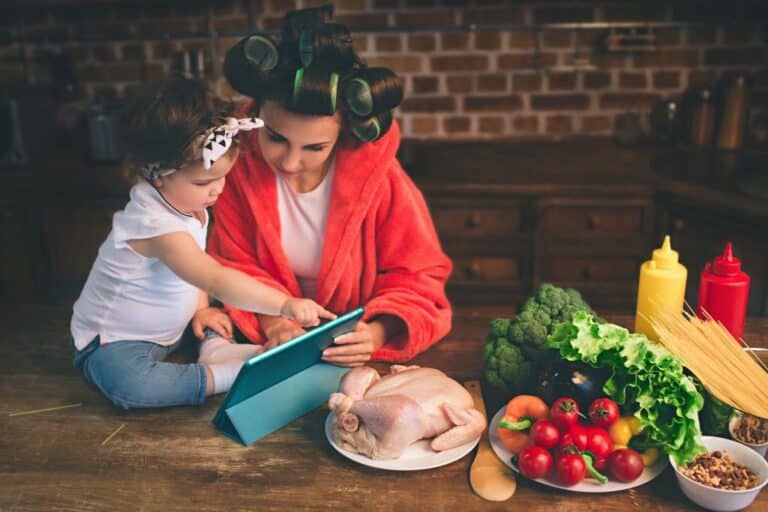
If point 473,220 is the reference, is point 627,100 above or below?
above

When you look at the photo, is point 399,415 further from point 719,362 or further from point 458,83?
point 458,83

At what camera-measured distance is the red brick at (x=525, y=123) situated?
3082 mm

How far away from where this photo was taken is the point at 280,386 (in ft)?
4.01

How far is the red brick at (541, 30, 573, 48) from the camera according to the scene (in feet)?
9.76

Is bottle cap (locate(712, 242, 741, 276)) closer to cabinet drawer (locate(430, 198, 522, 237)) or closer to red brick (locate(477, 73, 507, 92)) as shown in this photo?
cabinet drawer (locate(430, 198, 522, 237))

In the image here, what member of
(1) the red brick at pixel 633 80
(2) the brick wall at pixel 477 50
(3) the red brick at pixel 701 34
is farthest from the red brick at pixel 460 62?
(3) the red brick at pixel 701 34

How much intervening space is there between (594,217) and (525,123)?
63cm

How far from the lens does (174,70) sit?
3.12 metres

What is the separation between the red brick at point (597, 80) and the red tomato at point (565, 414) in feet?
7.23

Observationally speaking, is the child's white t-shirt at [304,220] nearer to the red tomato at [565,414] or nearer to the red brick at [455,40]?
the red tomato at [565,414]

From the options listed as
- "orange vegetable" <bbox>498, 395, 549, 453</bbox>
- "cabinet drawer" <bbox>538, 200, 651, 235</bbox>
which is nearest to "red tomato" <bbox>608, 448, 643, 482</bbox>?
"orange vegetable" <bbox>498, 395, 549, 453</bbox>

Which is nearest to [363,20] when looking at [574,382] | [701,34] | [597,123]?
[597,123]

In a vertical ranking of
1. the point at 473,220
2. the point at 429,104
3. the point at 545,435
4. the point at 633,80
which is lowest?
the point at 473,220

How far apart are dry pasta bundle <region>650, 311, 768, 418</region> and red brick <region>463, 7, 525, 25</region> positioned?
203 cm
